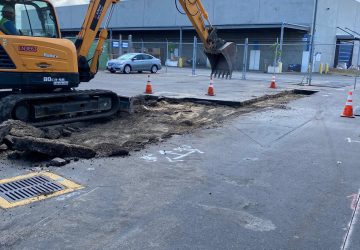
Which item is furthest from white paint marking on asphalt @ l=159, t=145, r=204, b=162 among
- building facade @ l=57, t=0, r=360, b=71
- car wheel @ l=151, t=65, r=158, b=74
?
building facade @ l=57, t=0, r=360, b=71

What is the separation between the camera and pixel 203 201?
528 cm

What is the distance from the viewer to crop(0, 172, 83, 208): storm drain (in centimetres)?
517

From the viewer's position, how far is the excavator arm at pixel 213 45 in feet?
40.3

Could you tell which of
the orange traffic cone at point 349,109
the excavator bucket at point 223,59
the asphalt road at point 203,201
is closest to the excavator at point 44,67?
the asphalt road at point 203,201

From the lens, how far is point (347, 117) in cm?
1274

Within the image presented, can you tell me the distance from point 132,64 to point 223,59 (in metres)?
19.0

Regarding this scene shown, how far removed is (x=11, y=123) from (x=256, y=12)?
41.4 metres

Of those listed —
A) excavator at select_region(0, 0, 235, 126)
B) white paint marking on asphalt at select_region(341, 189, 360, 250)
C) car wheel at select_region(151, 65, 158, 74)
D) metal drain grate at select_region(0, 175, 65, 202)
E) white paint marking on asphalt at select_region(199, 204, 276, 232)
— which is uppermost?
excavator at select_region(0, 0, 235, 126)

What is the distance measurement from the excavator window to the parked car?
2082 cm

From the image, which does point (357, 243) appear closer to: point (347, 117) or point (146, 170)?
point (146, 170)

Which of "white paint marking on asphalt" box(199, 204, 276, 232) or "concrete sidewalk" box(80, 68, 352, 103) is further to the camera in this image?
"concrete sidewalk" box(80, 68, 352, 103)

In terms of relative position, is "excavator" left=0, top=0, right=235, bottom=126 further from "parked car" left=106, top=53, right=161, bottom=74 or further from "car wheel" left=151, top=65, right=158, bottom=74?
"car wheel" left=151, top=65, right=158, bottom=74

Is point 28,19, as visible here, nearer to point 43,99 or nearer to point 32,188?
point 43,99

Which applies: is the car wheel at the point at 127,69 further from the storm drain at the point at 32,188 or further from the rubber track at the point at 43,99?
the storm drain at the point at 32,188
